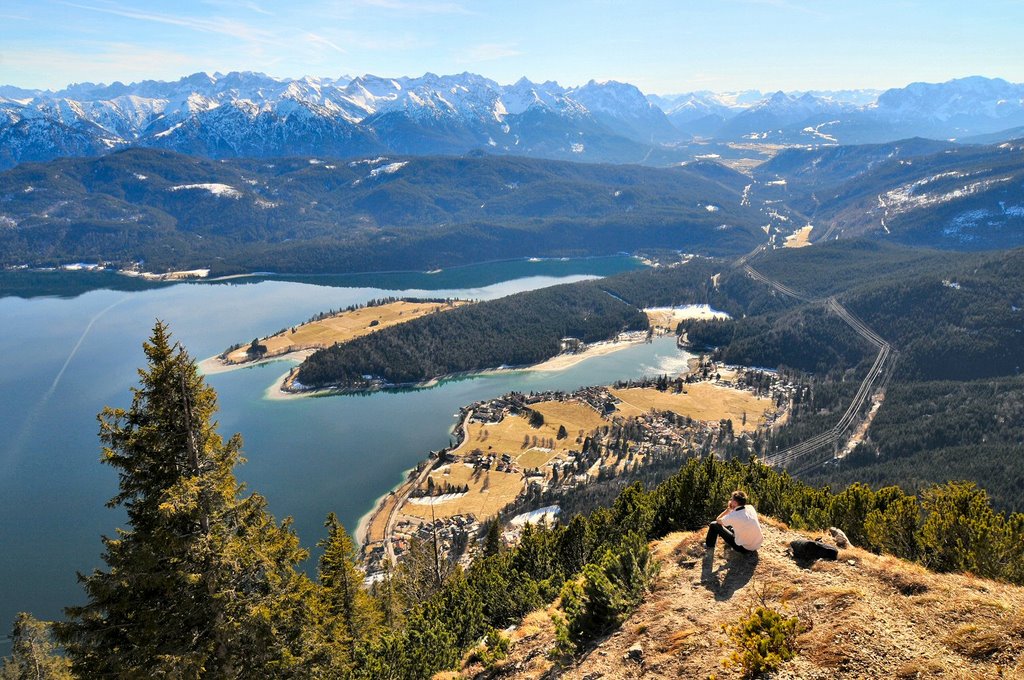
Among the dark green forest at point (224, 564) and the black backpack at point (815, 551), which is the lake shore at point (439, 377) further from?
the black backpack at point (815, 551)

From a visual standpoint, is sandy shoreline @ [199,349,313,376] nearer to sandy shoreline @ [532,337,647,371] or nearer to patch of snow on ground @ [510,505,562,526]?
sandy shoreline @ [532,337,647,371]

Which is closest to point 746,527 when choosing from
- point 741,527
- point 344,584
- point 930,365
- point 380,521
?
point 741,527

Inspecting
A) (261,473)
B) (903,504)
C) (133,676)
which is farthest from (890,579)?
(261,473)

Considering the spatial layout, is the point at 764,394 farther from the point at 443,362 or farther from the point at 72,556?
the point at 72,556

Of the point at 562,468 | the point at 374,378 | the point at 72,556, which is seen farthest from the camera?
the point at 374,378

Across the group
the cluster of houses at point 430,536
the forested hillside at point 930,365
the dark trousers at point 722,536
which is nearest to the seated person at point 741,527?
the dark trousers at point 722,536

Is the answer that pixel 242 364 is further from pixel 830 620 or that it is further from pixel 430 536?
pixel 830 620

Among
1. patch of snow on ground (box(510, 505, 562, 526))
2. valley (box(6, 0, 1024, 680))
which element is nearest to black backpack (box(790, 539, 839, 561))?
valley (box(6, 0, 1024, 680))
